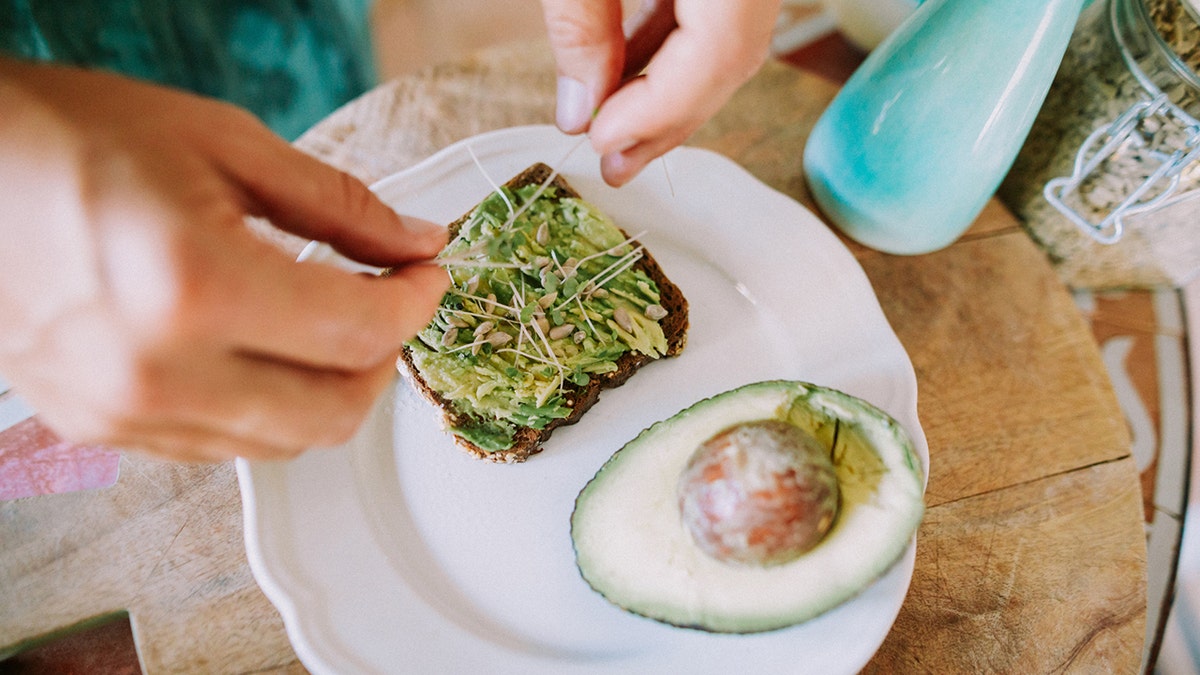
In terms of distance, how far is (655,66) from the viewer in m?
0.93

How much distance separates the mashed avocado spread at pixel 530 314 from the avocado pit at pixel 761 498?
29 cm

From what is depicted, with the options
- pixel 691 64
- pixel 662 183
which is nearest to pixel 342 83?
pixel 662 183

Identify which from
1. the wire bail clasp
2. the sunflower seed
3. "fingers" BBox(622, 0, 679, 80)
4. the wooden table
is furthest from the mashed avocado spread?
the wire bail clasp

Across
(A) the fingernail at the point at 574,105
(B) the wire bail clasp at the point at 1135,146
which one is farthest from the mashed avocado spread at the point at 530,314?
(B) the wire bail clasp at the point at 1135,146

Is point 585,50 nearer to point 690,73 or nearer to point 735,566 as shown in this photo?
point 690,73

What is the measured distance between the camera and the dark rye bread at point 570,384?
1090 millimetres

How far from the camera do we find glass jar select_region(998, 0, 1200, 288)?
1.02 meters

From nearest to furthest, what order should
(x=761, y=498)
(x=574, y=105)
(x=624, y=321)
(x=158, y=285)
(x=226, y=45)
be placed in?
(x=158, y=285) < (x=761, y=498) < (x=574, y=105) < (x=624, y=321) < (x=226, y=45)

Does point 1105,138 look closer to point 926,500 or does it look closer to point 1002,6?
point 1002,6

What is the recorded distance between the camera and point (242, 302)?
58cm

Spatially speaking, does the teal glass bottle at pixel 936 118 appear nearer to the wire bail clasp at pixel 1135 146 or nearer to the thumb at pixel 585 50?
the wire bail clasp at pixel 1135 146

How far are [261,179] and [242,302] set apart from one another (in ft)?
0.56

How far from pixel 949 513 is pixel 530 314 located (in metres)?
0.79

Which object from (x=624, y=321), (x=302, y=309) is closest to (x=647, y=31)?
(x=624, y=321)
